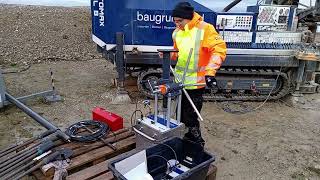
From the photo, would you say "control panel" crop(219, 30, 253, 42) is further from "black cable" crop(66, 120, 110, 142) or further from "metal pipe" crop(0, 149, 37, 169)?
"metal pipe" crop(0, 149, 37, 169)

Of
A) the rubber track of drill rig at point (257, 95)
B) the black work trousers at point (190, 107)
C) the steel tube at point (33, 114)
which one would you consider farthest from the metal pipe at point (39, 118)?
the rubber track of drill rig at point (257, 95)

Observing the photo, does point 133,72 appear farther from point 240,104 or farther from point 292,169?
point 292,169

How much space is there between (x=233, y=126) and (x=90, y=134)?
252 cm

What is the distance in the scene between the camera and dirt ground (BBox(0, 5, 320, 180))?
4332mm

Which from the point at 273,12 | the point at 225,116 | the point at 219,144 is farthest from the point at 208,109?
the point at 273,12

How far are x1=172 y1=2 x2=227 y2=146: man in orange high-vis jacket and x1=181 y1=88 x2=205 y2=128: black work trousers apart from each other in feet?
0.04

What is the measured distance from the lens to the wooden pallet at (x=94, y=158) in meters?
3.20

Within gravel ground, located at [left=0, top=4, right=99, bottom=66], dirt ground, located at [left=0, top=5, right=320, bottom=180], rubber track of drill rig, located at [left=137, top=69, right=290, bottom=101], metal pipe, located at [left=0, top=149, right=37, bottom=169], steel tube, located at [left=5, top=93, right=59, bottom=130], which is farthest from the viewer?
gravel ground, located at [left=0, top=4, right=99, bottom=66]

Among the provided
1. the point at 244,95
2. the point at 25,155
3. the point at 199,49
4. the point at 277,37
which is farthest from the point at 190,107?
the point at 277,37

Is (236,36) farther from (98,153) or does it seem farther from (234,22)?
(98,153)

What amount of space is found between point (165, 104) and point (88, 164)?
41.0 inches

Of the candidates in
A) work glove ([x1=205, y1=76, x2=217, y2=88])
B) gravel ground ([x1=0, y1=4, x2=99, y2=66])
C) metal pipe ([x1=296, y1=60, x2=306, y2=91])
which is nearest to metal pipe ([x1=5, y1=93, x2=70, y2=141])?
→ work glove ([x1=205, y1=76, x2=217, y2=88])

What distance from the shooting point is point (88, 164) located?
11.4 ft

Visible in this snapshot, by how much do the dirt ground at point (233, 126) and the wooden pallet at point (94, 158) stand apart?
48.0 inches
